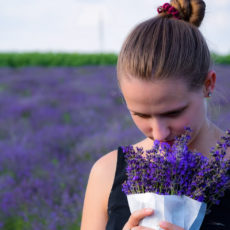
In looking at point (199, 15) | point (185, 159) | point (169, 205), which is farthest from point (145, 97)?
point (199, 15)

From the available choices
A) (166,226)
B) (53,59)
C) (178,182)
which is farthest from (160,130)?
(53,59)

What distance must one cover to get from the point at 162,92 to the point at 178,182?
42cm

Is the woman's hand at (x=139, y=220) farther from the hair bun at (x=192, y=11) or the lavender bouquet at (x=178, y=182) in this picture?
the hair bun at (x=192, y=11)

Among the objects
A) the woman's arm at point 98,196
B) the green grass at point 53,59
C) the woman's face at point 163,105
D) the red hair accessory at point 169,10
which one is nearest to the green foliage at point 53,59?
the green grass at point 53,59

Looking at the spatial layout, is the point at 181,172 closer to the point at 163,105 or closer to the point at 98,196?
the point at 163,105

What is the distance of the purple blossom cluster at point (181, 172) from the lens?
1404 millimetres

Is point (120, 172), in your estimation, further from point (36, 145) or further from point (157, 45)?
point (36, 145)

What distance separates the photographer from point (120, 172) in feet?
6.56

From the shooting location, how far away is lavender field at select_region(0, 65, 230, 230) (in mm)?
3943

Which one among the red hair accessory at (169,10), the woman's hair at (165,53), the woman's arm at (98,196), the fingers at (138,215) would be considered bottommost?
the woman's arm at (98,196)

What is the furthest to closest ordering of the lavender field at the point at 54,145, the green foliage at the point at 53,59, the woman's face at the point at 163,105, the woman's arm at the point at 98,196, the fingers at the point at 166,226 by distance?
the green foliage at the point at 53,59
the lavender field at the point at 54,145
the woman's arm at the point at 98,196
the woman's face at the point at 163,105
the fingers at the point at 166,226

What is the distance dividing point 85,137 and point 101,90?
4.98 metres

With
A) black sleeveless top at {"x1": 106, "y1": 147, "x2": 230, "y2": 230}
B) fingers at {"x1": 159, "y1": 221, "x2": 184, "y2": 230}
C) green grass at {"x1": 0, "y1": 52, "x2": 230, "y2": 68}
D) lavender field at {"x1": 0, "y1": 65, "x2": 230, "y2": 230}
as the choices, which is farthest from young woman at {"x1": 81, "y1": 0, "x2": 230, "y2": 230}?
green grass at {"x1": 0, "y1": 52, "x2": 230, "y2": 68}

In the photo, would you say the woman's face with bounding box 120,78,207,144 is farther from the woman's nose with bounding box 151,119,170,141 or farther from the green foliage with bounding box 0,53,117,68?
the green foliage with bounding box 0,53,117,68
